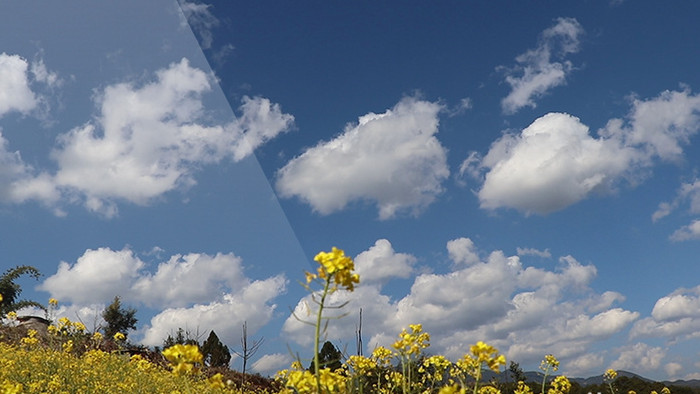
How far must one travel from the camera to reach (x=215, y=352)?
65.7 ft

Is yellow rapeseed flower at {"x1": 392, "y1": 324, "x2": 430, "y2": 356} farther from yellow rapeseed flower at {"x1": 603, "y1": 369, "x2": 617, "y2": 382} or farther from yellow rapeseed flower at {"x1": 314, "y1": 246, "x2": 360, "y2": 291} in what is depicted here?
yellow rapeseed flower at {"x1": 603, "y1": 369, "x2": 617, "y2": 382}

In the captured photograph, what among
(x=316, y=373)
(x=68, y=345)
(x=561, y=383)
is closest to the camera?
(x=316, y=373)

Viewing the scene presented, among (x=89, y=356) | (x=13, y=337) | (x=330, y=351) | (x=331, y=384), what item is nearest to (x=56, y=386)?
(x=89, y=356)

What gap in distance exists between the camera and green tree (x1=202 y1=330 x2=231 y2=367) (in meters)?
19.8

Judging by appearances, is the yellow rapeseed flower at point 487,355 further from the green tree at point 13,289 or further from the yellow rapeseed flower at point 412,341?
the green tree at point 13,289

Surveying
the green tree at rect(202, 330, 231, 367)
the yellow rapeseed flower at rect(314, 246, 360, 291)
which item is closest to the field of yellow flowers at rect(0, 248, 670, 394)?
the yellow rapeseed flower at rect(314, 246, 360, 291)

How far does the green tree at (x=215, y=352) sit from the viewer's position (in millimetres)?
19784

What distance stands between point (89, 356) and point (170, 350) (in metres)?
9.57

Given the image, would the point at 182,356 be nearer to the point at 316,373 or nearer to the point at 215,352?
the point at 316,373

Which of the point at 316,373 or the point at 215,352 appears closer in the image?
the point at 316,373

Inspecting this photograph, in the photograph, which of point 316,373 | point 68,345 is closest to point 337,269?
point 316,373

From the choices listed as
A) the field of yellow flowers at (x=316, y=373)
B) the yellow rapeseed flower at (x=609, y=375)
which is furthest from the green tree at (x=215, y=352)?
the yellow rapeseed flower at (x=609, y=375)

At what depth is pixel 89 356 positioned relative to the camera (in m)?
10.6

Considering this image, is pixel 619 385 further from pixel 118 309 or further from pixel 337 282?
pixel 118 309
